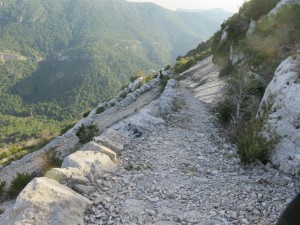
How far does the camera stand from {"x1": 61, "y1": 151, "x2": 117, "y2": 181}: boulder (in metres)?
8.75

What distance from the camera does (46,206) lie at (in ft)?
21.5

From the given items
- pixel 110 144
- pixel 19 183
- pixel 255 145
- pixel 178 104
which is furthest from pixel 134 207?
pixel 178 104

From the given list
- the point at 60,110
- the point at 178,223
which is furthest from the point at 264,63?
the point at 60,110

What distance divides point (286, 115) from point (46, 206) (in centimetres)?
803

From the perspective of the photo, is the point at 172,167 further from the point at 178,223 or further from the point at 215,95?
the point at 215,95

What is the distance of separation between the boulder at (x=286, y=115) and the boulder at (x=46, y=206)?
6058mm

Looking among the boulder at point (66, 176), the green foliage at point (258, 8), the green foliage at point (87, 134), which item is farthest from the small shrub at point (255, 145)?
the green foliage at point (258, 8)

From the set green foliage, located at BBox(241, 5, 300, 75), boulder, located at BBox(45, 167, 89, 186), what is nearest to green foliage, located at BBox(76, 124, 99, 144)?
boulder, located at BBox(45, 167, 89, 186)

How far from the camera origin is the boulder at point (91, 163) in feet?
28.7

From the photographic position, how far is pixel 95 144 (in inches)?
418

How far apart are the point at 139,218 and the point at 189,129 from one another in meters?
8.40

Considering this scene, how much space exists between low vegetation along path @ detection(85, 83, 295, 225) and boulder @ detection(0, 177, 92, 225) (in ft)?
1.28

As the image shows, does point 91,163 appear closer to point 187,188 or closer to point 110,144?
point 110,144

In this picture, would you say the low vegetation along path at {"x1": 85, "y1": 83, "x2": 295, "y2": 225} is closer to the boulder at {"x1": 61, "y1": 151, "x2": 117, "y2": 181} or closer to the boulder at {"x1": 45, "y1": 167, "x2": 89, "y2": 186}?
the boulder at {"x1": 61, "y1": 151, "x2": 117, "y2": 181}
